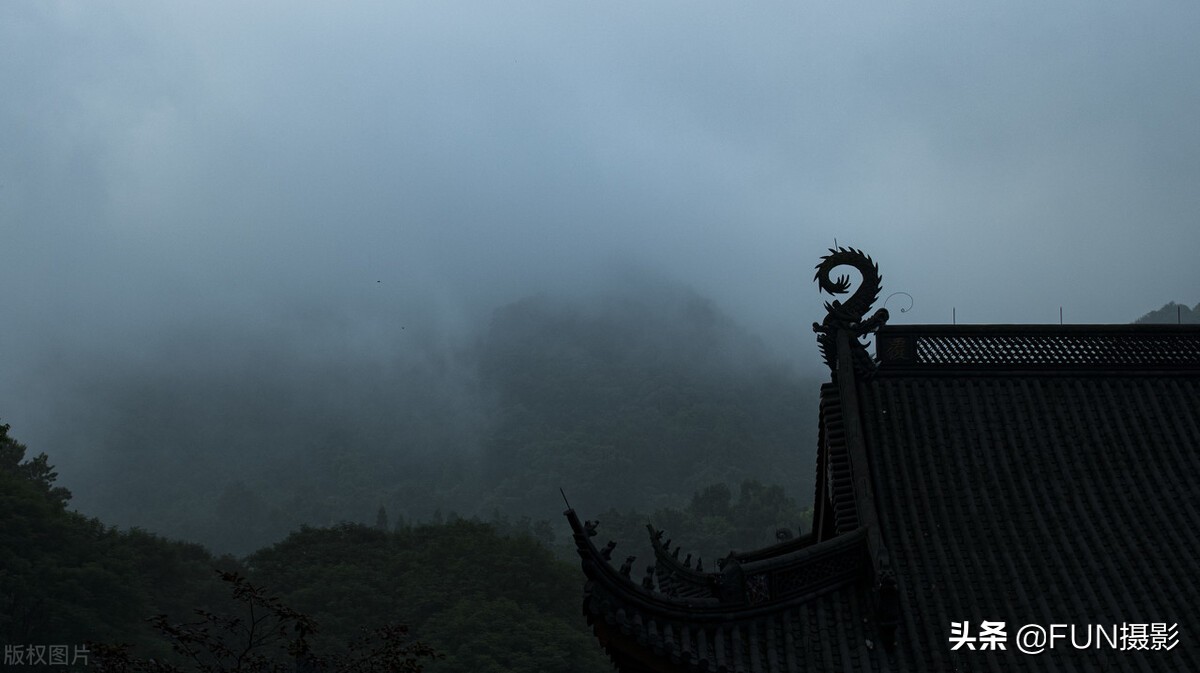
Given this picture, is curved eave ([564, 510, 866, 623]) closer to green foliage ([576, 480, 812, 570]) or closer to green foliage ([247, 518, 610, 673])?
green foliage ([247, 518, 610, 673])

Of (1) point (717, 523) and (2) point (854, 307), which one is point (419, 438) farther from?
(2) point (854, 307)

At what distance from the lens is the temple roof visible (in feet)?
34.9

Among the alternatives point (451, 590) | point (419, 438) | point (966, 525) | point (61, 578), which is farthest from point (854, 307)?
point (419, 438)

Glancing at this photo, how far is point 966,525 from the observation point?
40.5 feet

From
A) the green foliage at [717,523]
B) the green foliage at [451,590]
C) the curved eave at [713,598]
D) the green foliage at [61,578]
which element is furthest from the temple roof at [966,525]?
the green foliage at [717,523]

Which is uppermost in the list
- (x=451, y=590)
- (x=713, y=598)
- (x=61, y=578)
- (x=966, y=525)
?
(x=451, y=590)

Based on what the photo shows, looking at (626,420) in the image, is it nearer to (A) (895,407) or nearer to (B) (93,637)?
(B) (93,637)

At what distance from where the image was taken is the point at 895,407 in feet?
45.9

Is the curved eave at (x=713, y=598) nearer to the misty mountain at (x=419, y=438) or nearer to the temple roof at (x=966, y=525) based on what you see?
the temple roof at (x=966, y=525)

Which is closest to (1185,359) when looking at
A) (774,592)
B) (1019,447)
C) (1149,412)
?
(1149,412)

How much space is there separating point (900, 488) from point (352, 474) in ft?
488

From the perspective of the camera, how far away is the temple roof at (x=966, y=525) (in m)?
10.6

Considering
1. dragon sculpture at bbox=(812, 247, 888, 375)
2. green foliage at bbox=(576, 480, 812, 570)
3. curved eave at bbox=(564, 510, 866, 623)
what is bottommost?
curved eave at bbox=(564, 510, 866, 623)

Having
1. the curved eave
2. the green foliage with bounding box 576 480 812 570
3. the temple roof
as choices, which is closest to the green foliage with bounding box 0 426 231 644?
the temple roof
